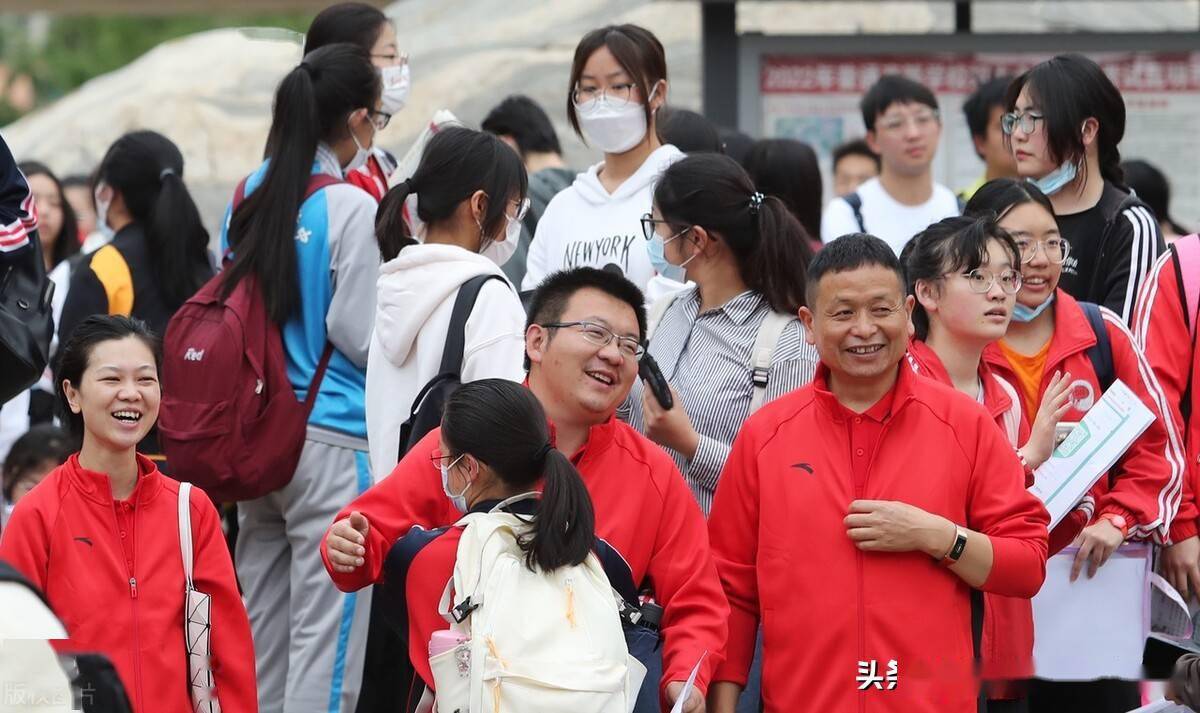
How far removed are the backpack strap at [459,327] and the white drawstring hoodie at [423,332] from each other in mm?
15

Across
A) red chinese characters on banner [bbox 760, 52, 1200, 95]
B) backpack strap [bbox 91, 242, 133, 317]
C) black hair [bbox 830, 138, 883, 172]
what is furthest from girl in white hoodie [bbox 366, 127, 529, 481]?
red chinese characters on banner [bbox 760, 52, 1200, 95]

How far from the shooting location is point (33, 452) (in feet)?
24.8

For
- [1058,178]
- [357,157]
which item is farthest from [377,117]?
[1058,178]

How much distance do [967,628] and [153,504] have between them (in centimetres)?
212

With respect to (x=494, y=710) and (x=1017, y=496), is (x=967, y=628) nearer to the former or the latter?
(x=1017, y=496)

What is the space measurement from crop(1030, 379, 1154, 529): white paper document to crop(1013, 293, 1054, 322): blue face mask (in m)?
0.34

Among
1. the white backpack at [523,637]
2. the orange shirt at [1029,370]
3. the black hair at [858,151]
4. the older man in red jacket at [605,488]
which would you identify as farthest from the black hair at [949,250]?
the black hair at [858,151]

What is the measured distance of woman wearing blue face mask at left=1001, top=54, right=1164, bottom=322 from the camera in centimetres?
541

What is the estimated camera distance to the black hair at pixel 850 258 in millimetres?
4270

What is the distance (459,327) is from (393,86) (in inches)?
67.2

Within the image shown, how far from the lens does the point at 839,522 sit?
4.14 metres

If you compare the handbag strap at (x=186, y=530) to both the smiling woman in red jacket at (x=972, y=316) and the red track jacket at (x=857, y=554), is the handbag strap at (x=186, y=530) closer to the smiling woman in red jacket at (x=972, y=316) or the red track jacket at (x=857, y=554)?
the red track jacket at (x=857, y=554)

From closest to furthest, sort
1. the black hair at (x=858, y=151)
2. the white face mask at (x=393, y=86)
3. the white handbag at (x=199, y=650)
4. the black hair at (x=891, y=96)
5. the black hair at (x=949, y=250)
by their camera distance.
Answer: the white handbag at (x=199, y=650) < the black hair at (x=949, y=250) < the white face mask at (x=393, y=86) < the black hair at (x=891, y=96) < the black hair at (x=858, y=151)

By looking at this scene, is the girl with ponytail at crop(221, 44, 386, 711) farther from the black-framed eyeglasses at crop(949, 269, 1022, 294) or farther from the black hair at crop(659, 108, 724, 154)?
the black-framed eyeglasses at crop(949, 269, 1022, 294)
